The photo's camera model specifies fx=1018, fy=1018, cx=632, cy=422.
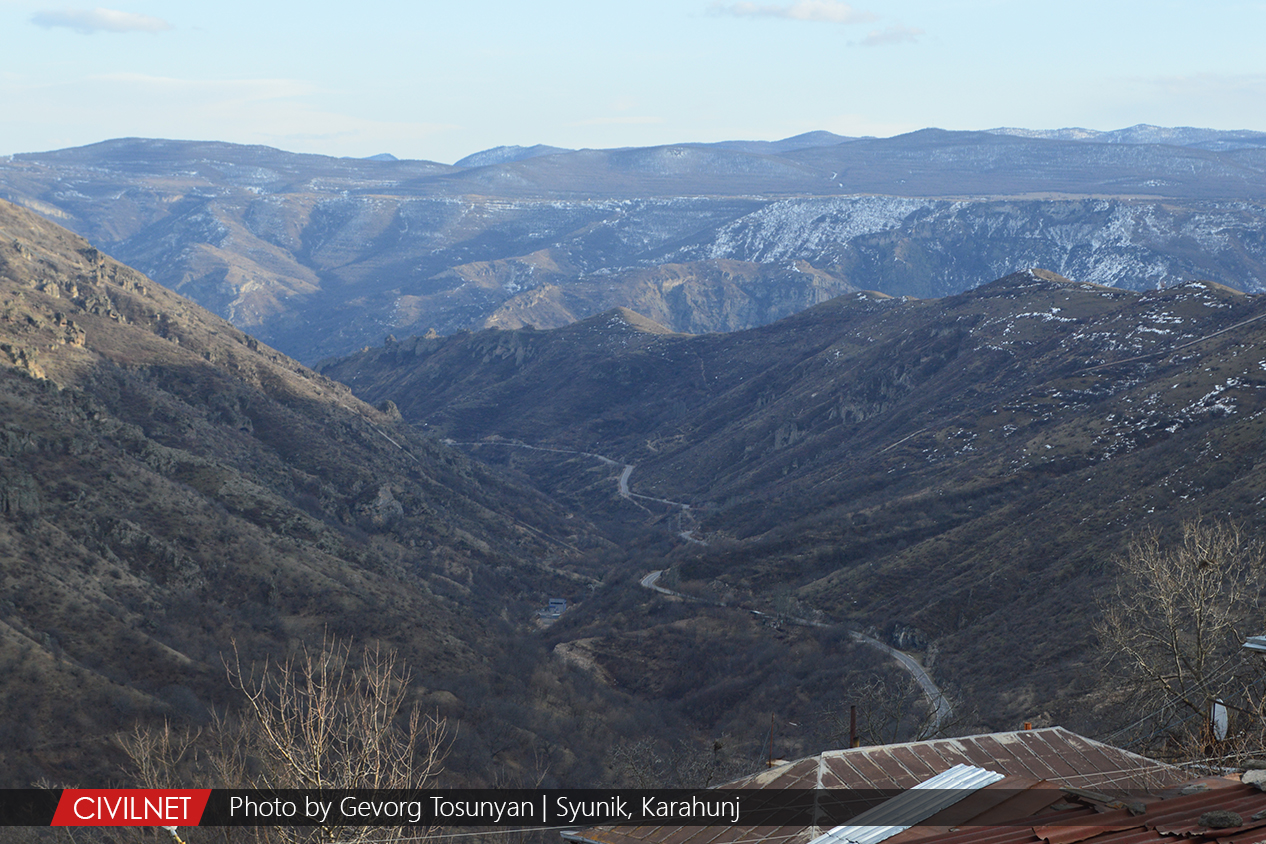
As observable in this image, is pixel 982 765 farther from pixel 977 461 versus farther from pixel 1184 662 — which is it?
pixel 977 461

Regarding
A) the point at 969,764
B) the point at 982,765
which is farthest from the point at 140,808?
the point at 982,765

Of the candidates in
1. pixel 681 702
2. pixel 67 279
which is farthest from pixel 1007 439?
pixel 67 279

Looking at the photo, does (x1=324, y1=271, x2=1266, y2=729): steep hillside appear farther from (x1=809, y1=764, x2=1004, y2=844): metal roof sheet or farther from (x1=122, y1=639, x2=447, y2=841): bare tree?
(x1=122, y1=639, x2=447, y2=841): bare tree

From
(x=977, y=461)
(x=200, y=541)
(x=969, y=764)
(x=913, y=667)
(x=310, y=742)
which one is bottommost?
(x=913, y=667)

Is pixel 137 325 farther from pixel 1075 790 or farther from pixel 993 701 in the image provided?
pixel 1075 790

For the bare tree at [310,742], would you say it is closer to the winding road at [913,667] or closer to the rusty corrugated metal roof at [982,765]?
the rusty corrugated metal roof at [982,765]

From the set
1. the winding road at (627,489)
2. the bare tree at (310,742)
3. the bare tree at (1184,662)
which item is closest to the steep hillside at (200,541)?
the bare tree at (310,742)

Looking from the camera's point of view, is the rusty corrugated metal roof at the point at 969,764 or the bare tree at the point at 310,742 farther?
the bare tree at the point at 310,742
